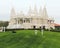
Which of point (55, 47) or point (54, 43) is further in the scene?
point (54, 43)

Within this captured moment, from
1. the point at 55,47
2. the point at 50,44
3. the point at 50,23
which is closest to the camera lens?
the point at 55,47

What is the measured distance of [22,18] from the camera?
77.2m

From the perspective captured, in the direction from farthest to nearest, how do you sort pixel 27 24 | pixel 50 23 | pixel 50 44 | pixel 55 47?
pixel 50 23 → pixel 27 24 → pixel 50 44 → pixel 55 47

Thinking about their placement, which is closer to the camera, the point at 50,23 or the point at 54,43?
the point at 54,43

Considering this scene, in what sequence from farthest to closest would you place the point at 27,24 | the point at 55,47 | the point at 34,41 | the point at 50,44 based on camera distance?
the point at 27,24, the point at 34,41, the point at 50,44, the point at 55,47

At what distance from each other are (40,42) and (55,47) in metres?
3.86

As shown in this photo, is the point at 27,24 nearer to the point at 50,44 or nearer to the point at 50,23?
the point at 50,23

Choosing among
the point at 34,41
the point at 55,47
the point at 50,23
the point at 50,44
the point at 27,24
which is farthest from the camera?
the point at 50,23

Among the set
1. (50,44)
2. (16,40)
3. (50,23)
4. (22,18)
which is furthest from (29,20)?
(50,44)

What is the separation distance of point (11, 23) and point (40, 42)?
156 feet

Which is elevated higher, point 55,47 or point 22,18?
point 22,18

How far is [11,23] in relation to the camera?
79.0m

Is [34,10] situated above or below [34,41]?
above

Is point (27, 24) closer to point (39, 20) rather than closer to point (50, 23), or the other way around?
point (39, 20)
